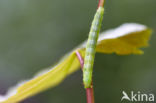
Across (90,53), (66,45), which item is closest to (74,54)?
(90,53)

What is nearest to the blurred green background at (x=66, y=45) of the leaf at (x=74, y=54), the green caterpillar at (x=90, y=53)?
the leaf at (x=74, y=54)

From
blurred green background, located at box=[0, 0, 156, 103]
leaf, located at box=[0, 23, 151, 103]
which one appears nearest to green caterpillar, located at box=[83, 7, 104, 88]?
leaf, located at box=[0, 23, 151, 103]

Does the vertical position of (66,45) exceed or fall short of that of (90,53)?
it exceeds it

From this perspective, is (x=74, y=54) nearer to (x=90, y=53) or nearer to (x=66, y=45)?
(x=90, y=53)

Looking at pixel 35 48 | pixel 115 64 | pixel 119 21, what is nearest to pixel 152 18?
pixel 119 21

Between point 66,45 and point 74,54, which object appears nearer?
point 74,54

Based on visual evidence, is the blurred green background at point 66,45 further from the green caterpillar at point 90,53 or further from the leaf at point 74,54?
the green caterpillar at point 90,53
